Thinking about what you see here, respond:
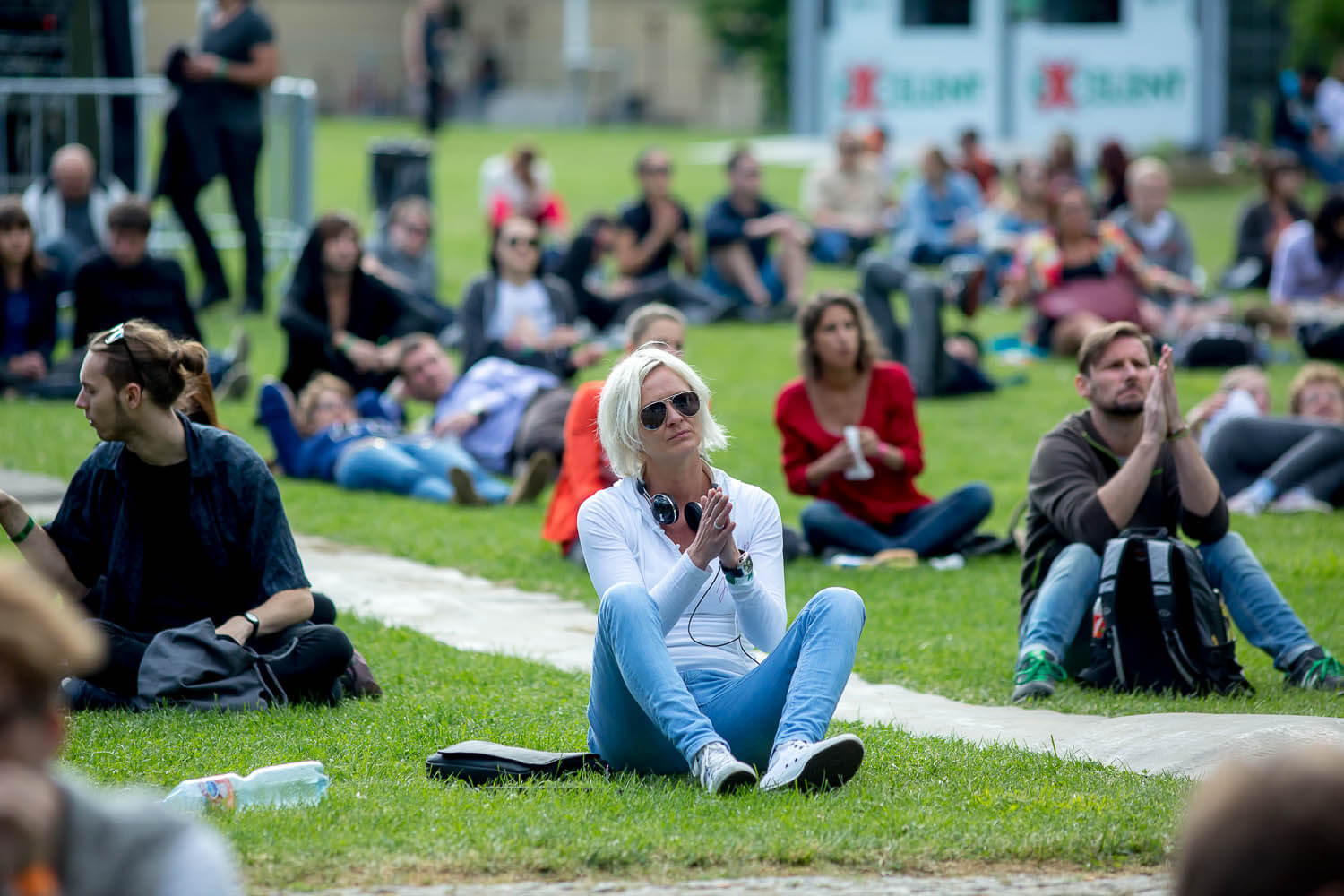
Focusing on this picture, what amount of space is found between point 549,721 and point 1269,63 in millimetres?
32700

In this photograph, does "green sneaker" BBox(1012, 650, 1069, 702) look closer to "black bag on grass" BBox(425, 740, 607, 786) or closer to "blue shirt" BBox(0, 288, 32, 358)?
"black bag on grass" BBox(425, 740, 607, 786)

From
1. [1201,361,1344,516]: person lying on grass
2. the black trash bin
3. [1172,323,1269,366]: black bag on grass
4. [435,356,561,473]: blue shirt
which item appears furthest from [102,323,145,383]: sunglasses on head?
the black trash bin

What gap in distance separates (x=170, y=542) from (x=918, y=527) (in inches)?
175

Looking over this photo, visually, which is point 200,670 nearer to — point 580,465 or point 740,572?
point 740,572

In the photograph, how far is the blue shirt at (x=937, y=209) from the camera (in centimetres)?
2064

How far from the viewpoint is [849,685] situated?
656 centimetres

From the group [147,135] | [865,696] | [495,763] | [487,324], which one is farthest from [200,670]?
[147,135]

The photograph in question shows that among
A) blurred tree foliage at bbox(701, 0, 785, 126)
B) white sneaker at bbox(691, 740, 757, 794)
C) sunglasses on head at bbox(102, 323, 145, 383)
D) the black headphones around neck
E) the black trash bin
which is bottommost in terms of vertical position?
white sneaker at bbox(691, 740, 757, 794)

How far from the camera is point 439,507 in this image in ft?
33.0

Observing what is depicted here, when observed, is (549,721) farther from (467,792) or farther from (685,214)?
(685,214)

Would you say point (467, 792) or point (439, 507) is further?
point (439, 507)

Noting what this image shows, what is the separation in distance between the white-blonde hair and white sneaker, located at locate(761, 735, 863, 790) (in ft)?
3.23

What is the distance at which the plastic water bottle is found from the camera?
14.6 feet

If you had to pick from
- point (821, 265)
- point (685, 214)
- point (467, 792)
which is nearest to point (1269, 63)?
point (821, 265)
